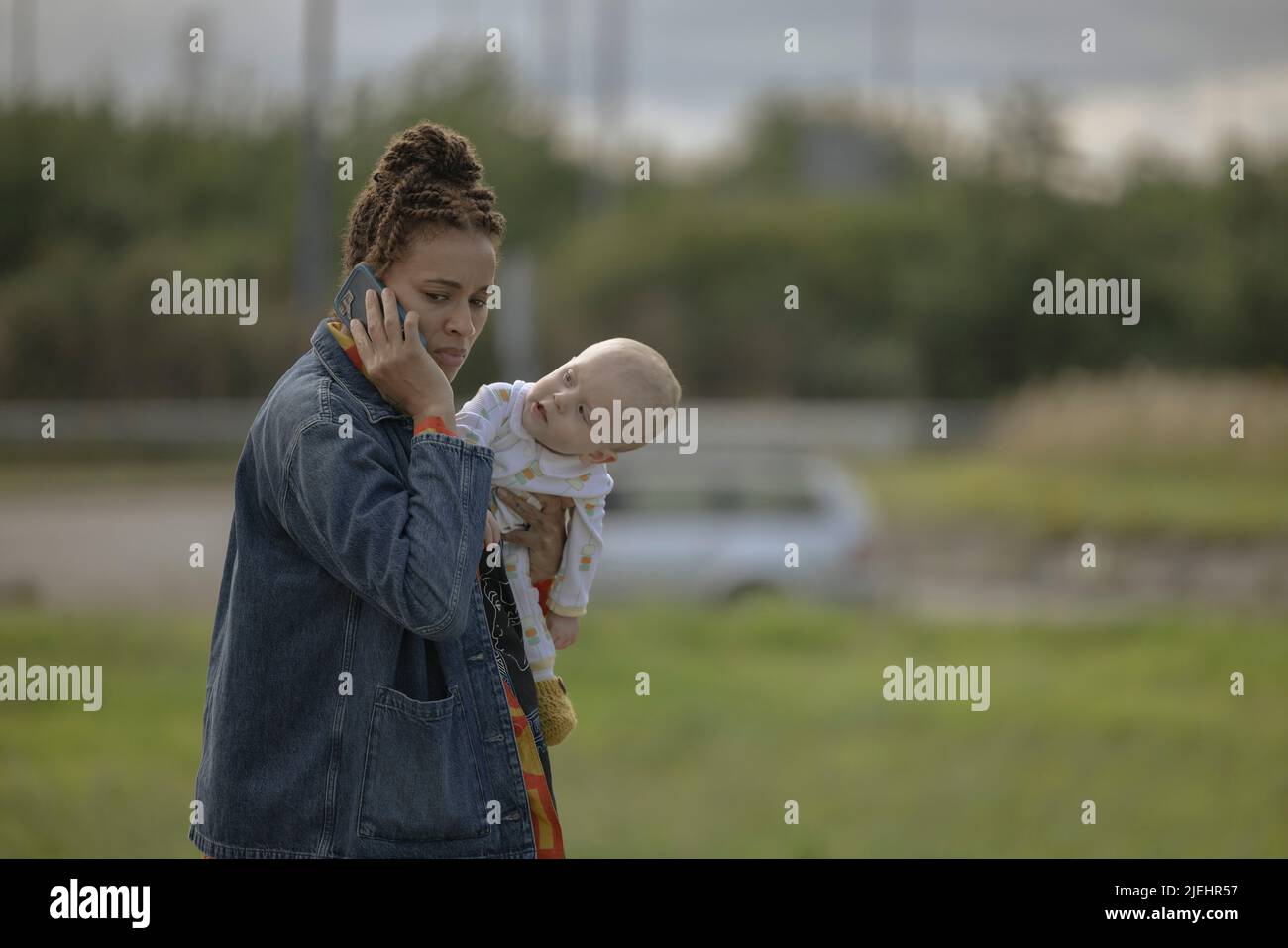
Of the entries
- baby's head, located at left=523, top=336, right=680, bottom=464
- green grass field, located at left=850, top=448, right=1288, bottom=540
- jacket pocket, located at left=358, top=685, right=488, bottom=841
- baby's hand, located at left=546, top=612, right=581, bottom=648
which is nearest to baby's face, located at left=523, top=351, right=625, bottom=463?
baby's head, located at left=523, top=336, right=680, bottom=464

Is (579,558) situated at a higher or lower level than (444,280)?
lower

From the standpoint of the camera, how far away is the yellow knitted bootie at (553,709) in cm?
207

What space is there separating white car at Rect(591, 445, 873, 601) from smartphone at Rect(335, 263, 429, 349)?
928 centimetres

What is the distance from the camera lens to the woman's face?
1865 mm

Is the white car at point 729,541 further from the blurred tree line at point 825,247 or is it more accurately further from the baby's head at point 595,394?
the baby's head at point 595,394

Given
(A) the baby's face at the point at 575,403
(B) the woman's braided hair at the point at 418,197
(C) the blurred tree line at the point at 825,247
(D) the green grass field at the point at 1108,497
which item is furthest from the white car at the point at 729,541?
(B) the woman's braided hair at the point at 418,197

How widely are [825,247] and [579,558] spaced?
1041 inches

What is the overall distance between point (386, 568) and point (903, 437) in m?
21.3

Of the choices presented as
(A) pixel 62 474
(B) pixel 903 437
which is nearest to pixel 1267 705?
(A) pixel 62 474

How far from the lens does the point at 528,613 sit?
207 centimetres

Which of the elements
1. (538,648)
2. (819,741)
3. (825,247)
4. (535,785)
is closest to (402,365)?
(538,648)

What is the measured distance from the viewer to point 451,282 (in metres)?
1.88

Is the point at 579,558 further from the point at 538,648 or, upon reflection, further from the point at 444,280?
the point at 444,280

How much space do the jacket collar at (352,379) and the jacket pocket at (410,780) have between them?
38 centimetres
